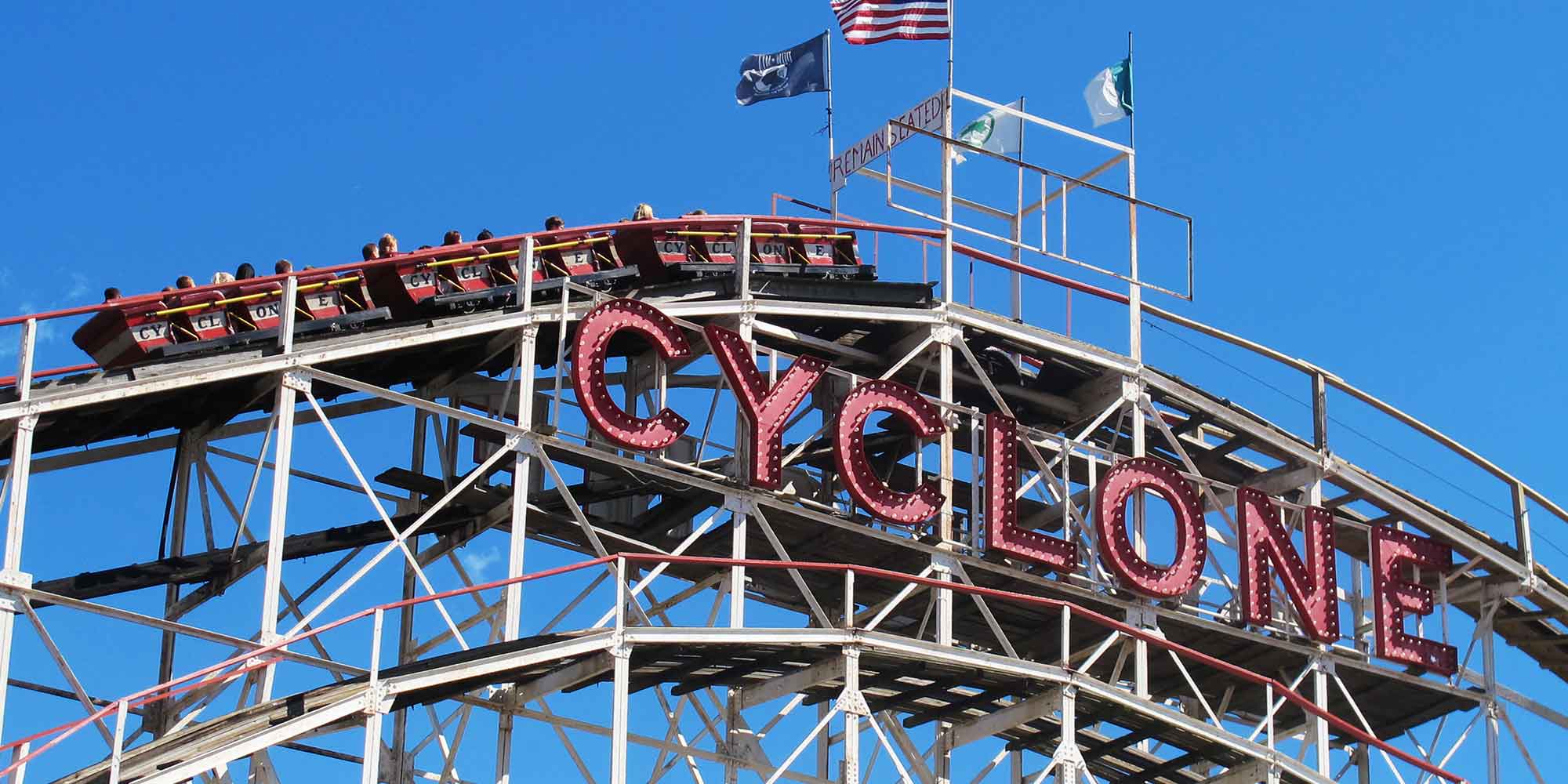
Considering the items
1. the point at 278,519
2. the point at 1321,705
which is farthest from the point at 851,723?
the point at 1321,705

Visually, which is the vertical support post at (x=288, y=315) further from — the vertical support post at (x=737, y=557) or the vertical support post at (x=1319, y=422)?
the vertical support post at (x=1319, y=422)

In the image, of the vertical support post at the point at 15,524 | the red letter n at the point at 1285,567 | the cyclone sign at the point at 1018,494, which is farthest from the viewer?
the red letter n at the point at 1285,567

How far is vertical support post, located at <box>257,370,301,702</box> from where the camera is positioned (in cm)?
3781

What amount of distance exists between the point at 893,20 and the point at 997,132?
2.69m

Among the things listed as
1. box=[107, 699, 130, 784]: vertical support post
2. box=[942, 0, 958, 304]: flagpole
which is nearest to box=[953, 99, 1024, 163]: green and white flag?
box=[942, 0, 958, 304]: flagpole

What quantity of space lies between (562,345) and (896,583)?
26.4ft

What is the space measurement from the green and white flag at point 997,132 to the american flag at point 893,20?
1.76 m

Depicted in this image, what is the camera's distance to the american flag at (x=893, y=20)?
48.9 metres

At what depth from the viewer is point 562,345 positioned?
41.4 m

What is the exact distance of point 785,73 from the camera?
1948 inches

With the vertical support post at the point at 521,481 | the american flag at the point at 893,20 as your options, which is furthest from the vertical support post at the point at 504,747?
the american flag at the point at 893,20

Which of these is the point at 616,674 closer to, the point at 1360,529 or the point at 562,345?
the point at 562,345

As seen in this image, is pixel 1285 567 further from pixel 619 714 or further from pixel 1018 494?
pixel 619 714

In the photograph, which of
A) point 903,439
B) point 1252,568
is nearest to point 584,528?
point 903,439
